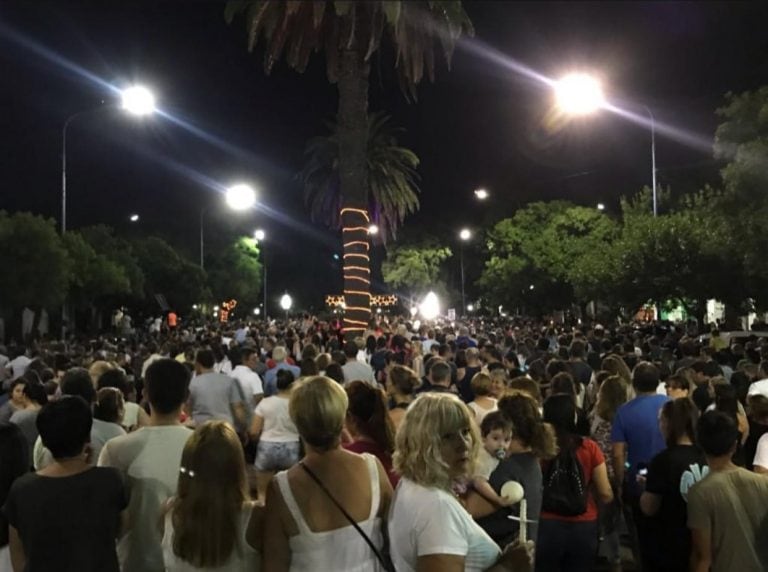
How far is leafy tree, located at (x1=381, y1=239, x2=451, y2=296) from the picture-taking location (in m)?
61.0

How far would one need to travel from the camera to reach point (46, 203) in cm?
4238

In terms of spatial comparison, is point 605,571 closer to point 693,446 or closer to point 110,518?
point 693,446

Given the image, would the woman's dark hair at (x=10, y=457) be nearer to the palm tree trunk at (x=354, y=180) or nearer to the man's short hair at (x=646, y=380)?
the man's short hair at (x=646, y=380)

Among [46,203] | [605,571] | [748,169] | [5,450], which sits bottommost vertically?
[605,571]

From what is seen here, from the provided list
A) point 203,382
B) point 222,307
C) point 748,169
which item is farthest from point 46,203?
point 203,382

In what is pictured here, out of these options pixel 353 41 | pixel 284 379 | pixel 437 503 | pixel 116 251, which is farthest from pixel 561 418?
pixel 116 251

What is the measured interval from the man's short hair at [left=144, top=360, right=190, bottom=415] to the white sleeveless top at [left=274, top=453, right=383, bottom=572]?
3.61 ft

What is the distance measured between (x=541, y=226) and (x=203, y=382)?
43788mm

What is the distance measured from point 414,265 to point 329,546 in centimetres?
5725

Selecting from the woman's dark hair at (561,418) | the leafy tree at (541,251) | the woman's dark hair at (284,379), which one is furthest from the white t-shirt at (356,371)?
the leafy tree at (541,251)

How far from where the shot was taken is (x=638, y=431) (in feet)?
22.5

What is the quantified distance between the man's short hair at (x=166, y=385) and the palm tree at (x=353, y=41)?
1409cm

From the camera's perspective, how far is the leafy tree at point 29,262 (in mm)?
28266

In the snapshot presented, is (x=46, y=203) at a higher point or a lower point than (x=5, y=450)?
higher
